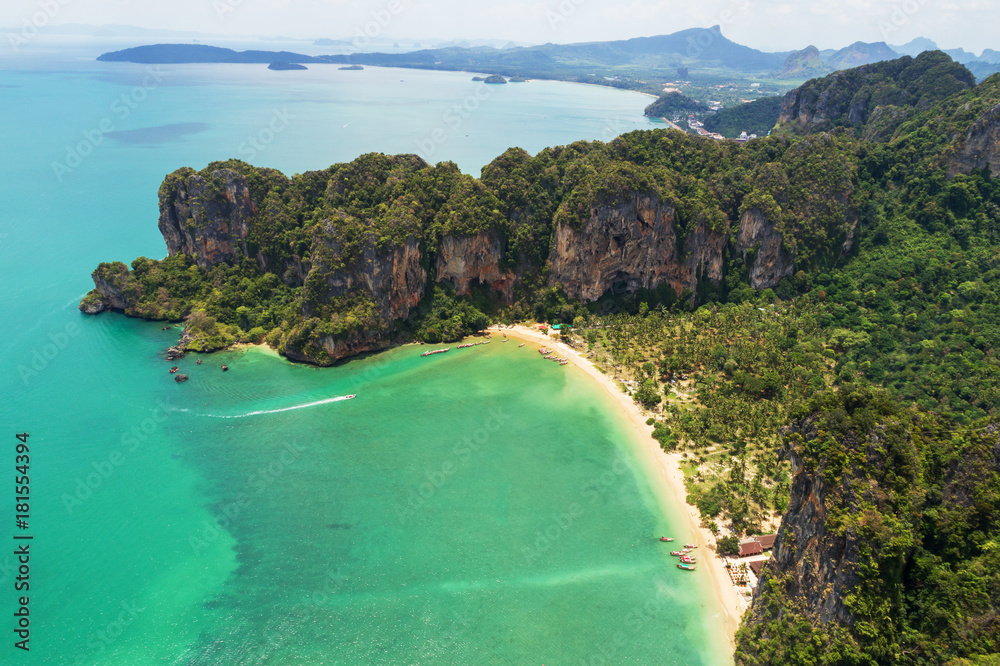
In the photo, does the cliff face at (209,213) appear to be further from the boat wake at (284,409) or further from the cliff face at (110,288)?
the boat wake at (284,409)

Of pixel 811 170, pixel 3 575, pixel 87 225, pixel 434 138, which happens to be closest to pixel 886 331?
pixel 811 170

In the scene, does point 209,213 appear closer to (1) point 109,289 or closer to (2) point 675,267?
(1) point 109,289

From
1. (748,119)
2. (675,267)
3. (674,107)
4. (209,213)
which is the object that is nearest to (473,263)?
(675,267)

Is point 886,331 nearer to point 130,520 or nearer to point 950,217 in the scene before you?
point 950,217

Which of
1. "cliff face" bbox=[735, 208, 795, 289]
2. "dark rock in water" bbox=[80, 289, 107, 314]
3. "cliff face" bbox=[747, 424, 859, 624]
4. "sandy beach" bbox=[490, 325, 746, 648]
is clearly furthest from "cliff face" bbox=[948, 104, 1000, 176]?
"dark rock in water" bbox=[80, 289, 107, 314]

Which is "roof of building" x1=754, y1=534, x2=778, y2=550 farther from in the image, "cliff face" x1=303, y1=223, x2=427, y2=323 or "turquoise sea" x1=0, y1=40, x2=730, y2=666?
"cliff face" x1=303, y1=223, x2=427, y2=323
